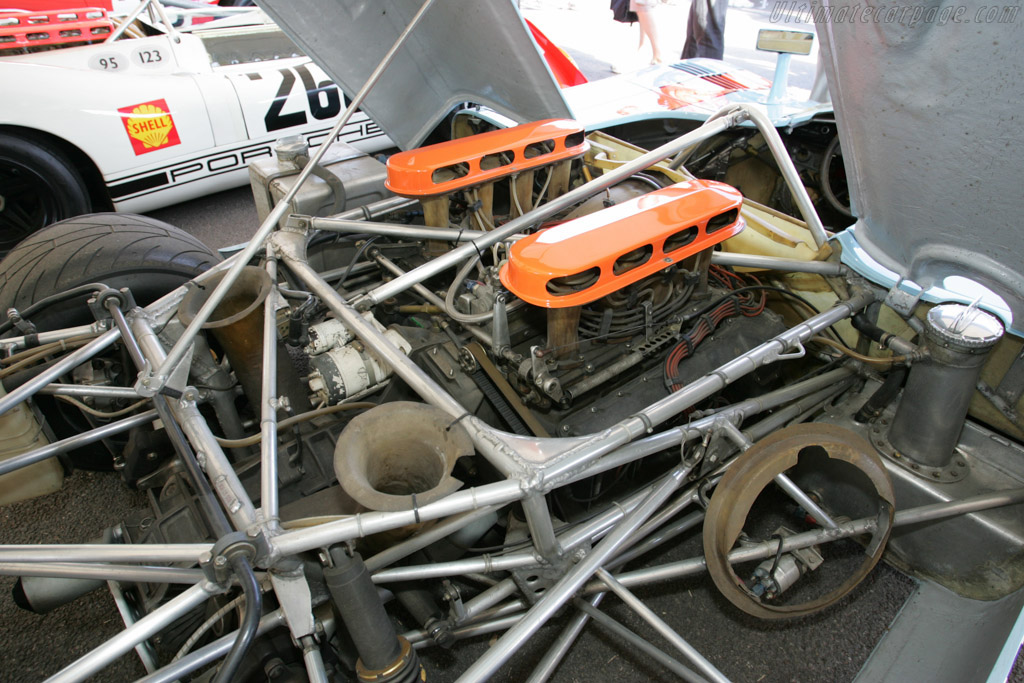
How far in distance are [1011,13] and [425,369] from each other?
1.27 metres

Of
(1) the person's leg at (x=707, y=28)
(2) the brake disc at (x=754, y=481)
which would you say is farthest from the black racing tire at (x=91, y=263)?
(1) the person's leg at (x=707, y=28)

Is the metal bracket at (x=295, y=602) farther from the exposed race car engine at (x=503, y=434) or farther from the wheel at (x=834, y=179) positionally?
the wheel at (x=834, y=179)

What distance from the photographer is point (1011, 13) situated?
3.10ft

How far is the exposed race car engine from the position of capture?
3.49ft

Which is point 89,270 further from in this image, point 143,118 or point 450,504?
point 143,118

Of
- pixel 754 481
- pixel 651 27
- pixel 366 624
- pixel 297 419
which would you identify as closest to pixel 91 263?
pixel 297 419

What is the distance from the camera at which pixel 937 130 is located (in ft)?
3.85

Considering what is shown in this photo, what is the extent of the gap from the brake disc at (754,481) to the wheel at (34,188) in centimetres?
329

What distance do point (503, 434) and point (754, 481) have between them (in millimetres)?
466

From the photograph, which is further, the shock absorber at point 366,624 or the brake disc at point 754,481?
the brake disc at point 754,481

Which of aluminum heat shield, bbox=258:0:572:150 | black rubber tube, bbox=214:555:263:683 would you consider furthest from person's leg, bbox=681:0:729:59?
black rubber tube, bbox=214:555:263:683

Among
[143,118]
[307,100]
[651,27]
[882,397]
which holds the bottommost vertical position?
[882,397]

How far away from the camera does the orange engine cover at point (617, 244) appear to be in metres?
1.26

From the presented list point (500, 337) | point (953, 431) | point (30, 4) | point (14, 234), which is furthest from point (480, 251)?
point (30, 4)
